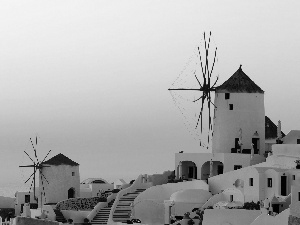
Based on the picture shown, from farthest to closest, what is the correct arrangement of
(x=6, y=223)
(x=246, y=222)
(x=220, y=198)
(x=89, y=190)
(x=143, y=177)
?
(x=89, y=190), (x=143, y=177), (x=6, y=223), (x=220, y=198), (x=246, y=222)

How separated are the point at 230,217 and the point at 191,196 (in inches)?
268

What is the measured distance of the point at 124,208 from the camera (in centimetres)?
5153

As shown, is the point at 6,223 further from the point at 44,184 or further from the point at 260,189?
the point at 260,189

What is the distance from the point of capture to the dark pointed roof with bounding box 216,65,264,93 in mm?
55281

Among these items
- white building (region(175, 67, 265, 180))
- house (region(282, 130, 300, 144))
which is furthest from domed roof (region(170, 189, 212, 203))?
house (region(282, 130, 300, 144))

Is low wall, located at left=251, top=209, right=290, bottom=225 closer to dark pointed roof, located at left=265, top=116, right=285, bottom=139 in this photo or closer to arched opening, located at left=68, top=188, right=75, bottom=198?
dark pointed roof, located at left=265, top=116, right=285, bottom=139

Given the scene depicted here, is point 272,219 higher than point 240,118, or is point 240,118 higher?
point 240,118

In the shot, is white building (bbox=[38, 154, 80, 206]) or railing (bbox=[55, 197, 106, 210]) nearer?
railing (bbox=[55, 197, 106, 210])

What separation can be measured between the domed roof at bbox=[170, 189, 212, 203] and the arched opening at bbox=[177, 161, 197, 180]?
559 cm

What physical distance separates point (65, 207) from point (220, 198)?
10367 mm

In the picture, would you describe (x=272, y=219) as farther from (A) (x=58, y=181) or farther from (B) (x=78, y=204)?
(A) (x=58, y=181)

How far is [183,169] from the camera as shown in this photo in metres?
56.2

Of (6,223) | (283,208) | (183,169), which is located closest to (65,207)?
(6,223)

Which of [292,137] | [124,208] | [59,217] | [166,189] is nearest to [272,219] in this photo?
[166,189]
